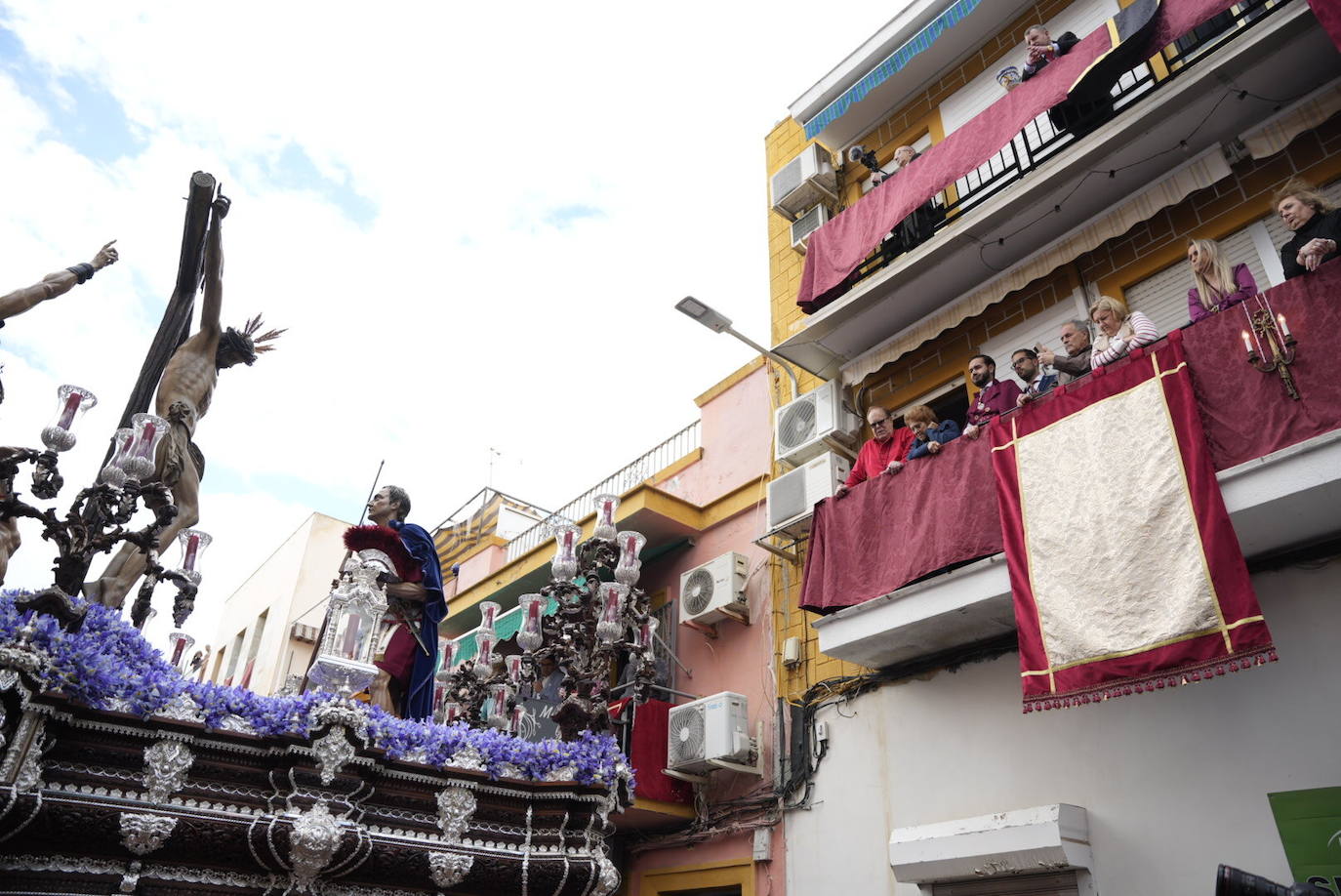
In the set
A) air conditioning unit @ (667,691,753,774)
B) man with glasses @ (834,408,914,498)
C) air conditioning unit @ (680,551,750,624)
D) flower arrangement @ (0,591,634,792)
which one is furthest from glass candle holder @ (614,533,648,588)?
air conditioning unit @ (680,551,750,624)

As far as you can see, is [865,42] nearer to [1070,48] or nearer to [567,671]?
[1070,48]

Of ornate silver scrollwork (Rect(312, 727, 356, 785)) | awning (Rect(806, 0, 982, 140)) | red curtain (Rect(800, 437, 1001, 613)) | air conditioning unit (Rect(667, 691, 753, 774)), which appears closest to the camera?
ornate silver scrollwork (Rect(312, 727, 356, 785))

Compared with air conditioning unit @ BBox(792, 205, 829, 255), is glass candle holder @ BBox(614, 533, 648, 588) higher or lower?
lower

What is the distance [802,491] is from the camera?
967cm

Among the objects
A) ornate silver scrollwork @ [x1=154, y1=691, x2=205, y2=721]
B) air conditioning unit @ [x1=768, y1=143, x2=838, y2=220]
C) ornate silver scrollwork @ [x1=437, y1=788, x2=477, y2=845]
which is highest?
air conditioning unit @ [x1=768, y1=143, x2=838, y2=220]

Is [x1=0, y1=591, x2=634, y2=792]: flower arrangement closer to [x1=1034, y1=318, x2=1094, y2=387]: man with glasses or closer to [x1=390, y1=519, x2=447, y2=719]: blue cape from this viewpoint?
[x1=390, y1=519, x2=447, y2=719]: blue cape

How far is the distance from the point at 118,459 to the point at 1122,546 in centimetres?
614

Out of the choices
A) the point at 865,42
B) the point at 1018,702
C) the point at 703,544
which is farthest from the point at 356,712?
the point at 865,42

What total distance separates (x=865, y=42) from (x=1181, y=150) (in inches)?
189

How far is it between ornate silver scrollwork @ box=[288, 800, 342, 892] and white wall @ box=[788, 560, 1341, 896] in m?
5.11

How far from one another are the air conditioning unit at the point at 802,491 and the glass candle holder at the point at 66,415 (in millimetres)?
6538

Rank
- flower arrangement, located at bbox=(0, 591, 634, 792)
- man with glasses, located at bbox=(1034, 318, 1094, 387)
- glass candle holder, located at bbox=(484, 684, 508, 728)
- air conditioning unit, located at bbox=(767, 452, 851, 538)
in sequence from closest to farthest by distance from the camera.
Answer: flower arrangement, located at bbox=(0, 591, 634, 792) → glass candle holder, located at bbox=(484, 684, 508, 728) → man with glasses, located at bbox=(1034, 318, 1094, 387) → air conditioning unit, located at bbox=(767, 452, 851, 538)

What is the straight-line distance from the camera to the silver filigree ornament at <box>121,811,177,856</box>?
3.90 meters

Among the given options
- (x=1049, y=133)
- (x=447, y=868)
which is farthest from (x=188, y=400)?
(x=1049, y=133)
